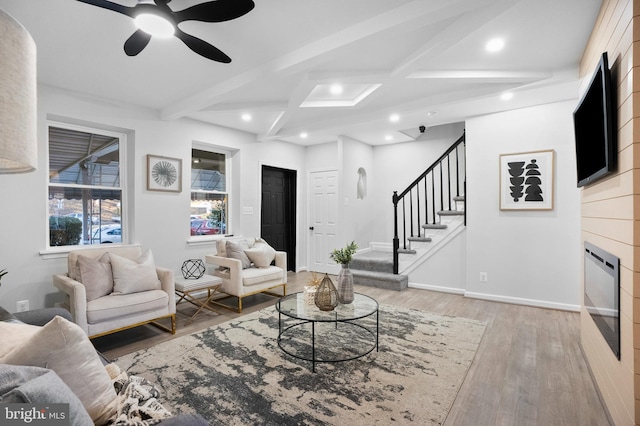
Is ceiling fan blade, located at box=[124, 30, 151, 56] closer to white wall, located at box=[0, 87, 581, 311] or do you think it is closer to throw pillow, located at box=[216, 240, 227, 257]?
white wall, located at box=[0, 87, 581, 311]

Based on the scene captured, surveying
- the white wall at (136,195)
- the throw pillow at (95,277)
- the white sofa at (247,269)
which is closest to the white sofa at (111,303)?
the throw pillow at (95,277)

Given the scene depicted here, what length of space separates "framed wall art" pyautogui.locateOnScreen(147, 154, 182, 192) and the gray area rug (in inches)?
83.8

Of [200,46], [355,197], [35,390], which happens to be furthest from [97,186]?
[355,197]

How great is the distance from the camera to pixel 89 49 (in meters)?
2.78

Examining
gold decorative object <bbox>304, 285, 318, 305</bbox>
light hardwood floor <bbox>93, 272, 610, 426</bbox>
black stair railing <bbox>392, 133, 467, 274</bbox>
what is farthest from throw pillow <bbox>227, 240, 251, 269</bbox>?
black stair railing <bbox>392, 133, 467, 274</bbox>

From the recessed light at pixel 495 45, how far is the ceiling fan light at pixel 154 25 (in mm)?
2528

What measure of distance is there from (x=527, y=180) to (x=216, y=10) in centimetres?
411

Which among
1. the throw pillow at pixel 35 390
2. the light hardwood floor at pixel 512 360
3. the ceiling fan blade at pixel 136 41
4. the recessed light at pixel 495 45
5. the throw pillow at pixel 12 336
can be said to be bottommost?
the light hardwood floor at pixel 512 360

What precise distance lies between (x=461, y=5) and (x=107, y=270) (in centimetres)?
368

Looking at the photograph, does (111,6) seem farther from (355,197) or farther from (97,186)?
(355,197)

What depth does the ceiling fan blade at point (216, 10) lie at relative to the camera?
182 cm

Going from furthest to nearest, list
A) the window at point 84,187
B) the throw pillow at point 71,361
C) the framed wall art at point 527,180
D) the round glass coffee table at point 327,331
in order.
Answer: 1. the framed wall art at point 527,180
2. the window at point 84,187
3. the round glass coffee table at point 327,331
4. the throw pillow at point 71,361

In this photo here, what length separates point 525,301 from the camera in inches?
167

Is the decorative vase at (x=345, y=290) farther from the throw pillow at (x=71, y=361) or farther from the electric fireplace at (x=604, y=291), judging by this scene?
the throw pillow at (x=71, y=361)
